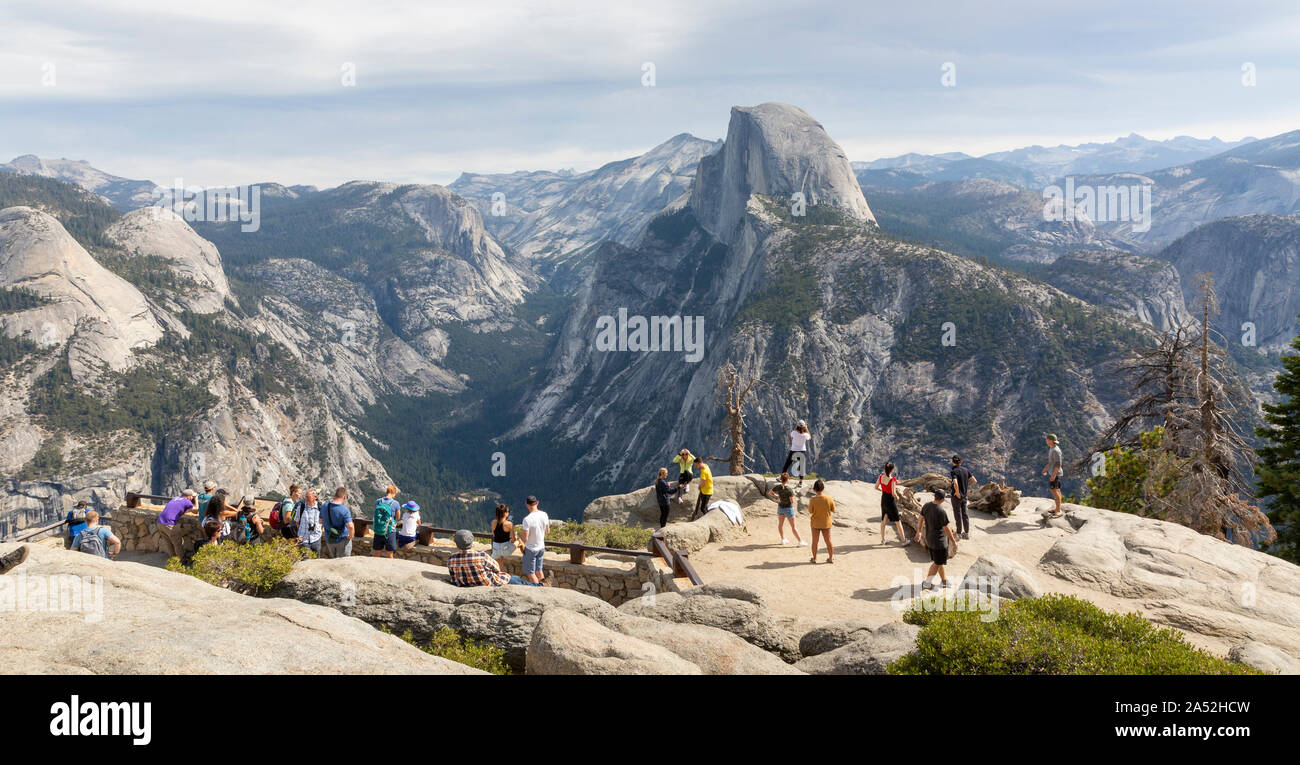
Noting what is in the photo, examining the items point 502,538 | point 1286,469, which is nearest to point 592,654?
point 502,538

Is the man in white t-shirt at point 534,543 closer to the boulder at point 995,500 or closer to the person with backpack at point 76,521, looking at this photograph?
the person with backpack at point 76,521

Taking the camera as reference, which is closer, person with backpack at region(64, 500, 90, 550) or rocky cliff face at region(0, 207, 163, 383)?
person with backpack at region(64, 500, 90, 550)

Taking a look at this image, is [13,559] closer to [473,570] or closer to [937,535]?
[473,570]

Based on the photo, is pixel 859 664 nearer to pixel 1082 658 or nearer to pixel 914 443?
pixel 1082 658

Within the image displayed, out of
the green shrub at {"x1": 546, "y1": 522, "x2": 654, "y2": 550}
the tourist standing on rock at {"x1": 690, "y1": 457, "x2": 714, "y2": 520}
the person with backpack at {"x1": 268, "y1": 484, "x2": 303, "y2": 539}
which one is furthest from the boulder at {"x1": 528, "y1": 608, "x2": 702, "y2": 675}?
the tourist standing on rock at {"x1": 690, "y1": 457, "x2": 714, "y2": 520}

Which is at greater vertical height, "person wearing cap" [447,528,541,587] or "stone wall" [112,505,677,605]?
"person wearing cap" [447,528,541,587]

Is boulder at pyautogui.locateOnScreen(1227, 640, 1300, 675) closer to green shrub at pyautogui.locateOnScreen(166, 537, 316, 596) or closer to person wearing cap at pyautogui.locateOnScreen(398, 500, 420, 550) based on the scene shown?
green shrub at pyautogui.locateOnScreen(166, 537, 316, 596)

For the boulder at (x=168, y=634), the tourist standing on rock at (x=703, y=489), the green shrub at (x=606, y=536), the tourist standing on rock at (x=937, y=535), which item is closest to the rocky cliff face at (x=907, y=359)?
the tourist standing on rock at (x=703, y=489)
